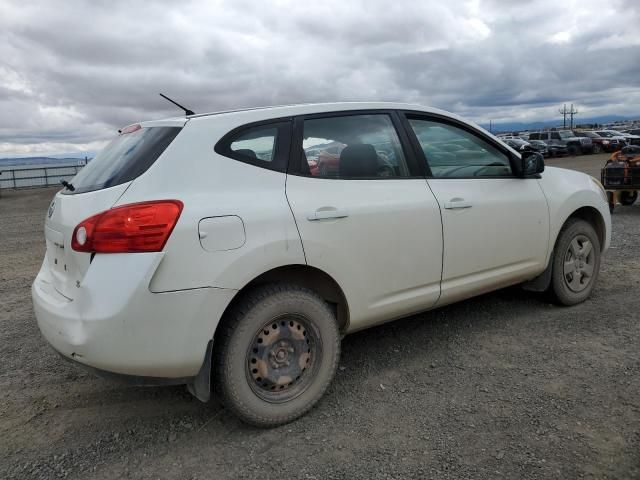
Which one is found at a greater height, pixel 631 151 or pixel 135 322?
pixel 631 151

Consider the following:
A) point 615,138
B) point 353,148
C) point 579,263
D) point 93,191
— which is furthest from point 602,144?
point 93,191

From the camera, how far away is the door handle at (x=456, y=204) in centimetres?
362

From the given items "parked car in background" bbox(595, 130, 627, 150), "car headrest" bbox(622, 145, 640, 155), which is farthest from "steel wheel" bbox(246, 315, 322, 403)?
"parked car in background" bbox(595, 130, 627, 150)

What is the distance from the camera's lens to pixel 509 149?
4211 millimetres

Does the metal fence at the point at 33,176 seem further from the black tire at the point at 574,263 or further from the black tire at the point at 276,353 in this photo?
the black tire at the point at 276,353

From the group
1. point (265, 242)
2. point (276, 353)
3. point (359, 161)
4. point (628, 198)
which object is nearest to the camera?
point (265, 242)

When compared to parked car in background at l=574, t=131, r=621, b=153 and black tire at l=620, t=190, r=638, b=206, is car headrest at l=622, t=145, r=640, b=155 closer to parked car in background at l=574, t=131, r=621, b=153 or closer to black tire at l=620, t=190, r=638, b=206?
black tire at l=620, t=190, r=638, b=206

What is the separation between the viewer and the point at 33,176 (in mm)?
27672

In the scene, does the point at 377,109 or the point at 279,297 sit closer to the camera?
the point at 279,297

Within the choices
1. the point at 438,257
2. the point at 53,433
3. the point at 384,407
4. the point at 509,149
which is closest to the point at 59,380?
the point at 53,433

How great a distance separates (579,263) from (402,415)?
2454mm

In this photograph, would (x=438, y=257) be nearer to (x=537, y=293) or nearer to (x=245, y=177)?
Result: (x=245, y=177)

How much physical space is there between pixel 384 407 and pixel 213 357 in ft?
3.39

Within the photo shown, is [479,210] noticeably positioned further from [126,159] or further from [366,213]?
[126,159]
